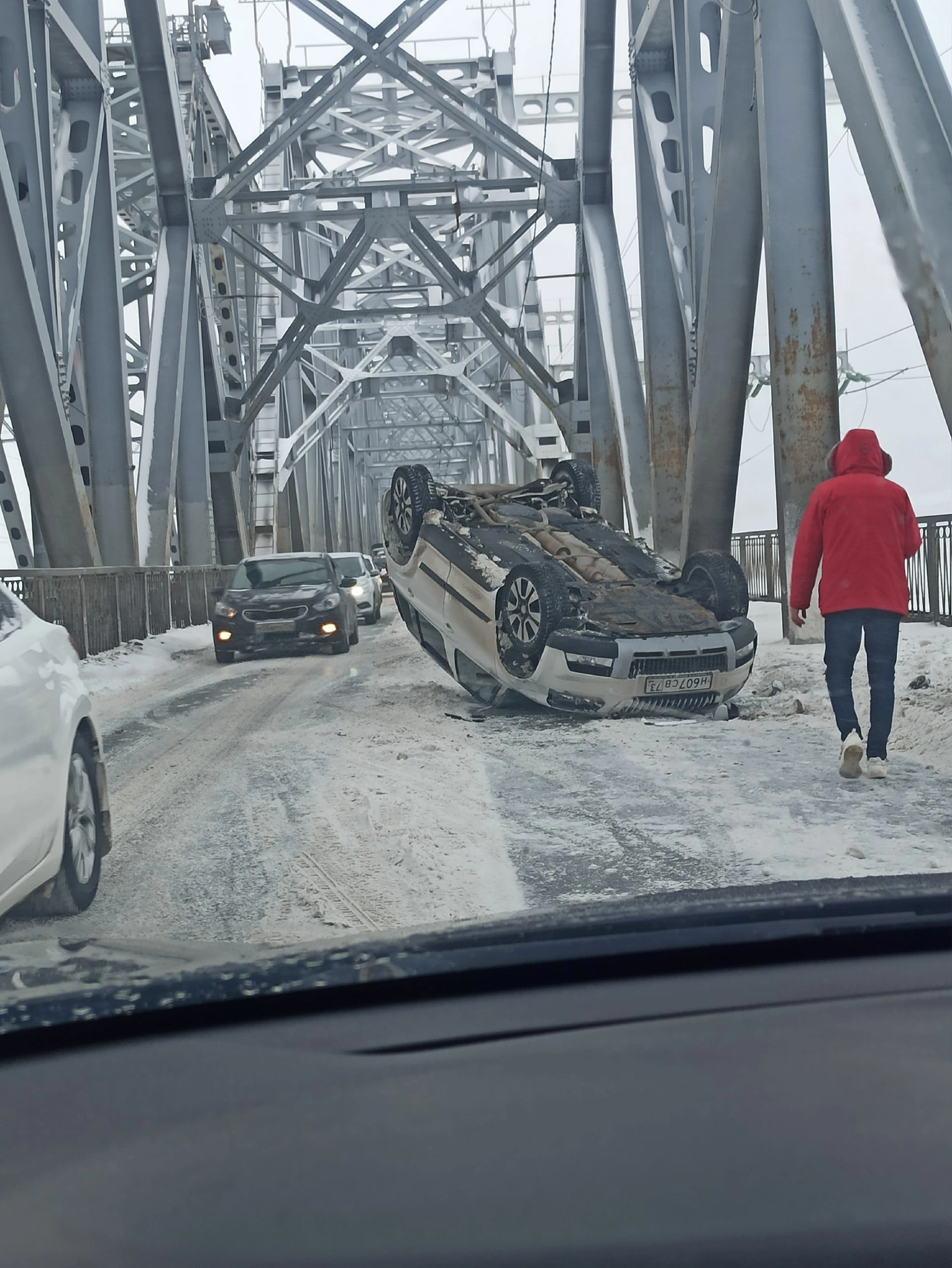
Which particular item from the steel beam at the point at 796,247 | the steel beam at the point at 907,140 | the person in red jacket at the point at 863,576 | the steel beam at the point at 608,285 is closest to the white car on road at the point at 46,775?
the person in red jacket at the point at 863,576

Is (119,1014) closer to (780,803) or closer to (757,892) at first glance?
(757,892)

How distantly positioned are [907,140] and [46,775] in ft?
21.3

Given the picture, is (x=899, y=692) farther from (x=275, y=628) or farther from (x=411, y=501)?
(x=275, y=628)

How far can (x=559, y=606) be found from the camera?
9.04 metres

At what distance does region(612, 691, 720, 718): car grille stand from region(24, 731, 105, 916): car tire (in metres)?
4.71

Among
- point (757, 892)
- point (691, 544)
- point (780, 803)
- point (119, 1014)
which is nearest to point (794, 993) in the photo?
point (757, 892)

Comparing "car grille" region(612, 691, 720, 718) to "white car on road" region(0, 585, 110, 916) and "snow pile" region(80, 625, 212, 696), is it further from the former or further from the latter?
"snow pile" region(80, 625, 212, 696)

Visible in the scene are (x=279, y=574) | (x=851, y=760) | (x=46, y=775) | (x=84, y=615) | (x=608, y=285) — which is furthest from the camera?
(x=608, y=285)

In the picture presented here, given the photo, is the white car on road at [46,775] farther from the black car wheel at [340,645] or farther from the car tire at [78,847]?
the black car wheel at [340,645]

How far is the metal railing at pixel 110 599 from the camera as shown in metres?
13.5

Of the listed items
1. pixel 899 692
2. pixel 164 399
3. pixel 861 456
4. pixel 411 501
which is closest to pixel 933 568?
pixel 899 692

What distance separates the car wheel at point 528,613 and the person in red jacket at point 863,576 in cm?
234

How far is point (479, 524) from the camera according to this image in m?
11.0

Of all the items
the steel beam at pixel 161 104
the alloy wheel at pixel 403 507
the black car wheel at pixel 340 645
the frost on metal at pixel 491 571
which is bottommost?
the black car wheel at pixel 340 645
